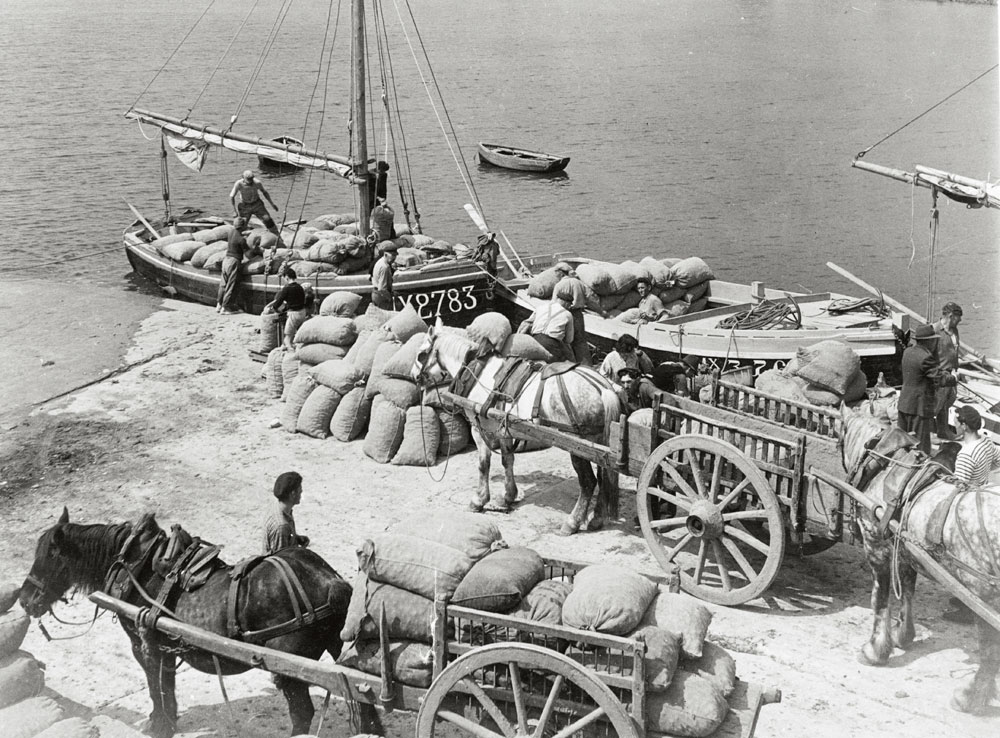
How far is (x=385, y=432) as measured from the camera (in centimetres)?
1267

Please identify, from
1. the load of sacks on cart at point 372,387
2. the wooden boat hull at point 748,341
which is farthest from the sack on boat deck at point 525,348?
the wooden boat hull at point 748,341

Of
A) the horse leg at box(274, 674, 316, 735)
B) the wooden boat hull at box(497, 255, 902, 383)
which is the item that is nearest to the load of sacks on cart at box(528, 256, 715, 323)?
the wooden boat hull at box(497, 255, 902, 383)

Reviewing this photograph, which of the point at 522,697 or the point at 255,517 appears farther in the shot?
the point at 255,517

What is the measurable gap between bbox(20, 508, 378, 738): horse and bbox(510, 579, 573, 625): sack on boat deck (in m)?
1.35

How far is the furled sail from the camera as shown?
22.6 metres

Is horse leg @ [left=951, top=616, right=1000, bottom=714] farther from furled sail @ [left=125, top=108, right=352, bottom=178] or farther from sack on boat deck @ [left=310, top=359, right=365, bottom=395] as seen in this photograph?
furled sail @ [left=125, top=108, right=352, bottom=178]

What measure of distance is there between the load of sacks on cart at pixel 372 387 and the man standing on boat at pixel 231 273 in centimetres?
588

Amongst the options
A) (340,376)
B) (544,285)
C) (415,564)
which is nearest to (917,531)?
(415,564)

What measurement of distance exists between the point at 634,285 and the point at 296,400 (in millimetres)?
6922

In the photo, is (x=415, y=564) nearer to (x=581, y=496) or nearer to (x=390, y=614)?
(x=390, y=614)

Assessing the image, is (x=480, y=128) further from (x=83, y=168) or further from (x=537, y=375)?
(x=537, y=375)

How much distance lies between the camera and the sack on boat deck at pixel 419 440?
12570 millimetres

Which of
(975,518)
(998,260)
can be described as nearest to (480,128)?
(998,260)

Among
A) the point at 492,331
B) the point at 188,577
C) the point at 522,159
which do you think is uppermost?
the point at 492,331
